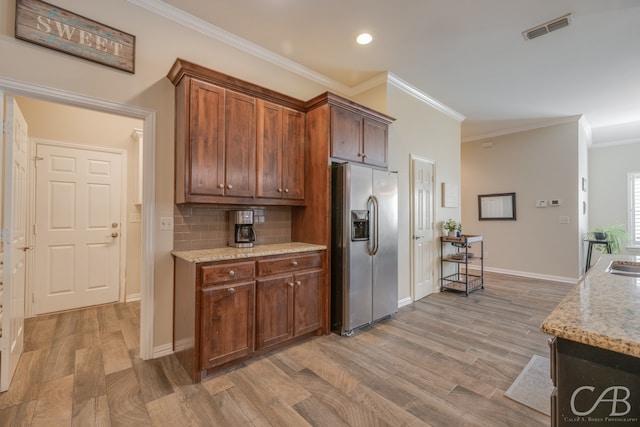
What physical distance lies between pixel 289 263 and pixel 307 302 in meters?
0.46

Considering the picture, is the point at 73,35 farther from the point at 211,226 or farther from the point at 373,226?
the point at 373,226

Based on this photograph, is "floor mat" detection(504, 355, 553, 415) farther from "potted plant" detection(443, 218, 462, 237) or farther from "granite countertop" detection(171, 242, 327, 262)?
"potted plant" detection(443, 218, 462, 237)

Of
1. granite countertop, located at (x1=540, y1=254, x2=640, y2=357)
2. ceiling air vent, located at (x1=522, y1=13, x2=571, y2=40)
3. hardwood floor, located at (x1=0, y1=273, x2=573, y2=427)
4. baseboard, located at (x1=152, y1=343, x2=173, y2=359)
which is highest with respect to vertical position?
ceiling air vent, located at (x1=522, y1=13, x2=571, y2=40)

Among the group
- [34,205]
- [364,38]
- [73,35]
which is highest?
[364,38]

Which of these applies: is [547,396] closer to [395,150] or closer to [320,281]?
[320,281]

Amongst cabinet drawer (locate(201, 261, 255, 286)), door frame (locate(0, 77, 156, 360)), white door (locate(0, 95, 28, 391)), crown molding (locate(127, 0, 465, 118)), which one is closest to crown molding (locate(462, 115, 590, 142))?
crown molding (locate(127, 0, 465, 118))

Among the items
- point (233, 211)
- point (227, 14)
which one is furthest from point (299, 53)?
point (233, 211)

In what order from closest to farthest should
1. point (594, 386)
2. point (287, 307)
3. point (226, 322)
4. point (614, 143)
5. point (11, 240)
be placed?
1. point (594, 386)
2. point (11, 240)
3. point (226, 322)
4. point (287, 307)
5. point (614, 143)

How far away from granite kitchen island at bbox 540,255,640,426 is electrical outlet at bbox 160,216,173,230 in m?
2.63

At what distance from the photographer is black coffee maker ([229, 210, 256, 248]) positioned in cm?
272

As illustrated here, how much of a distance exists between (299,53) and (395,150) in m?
1.72

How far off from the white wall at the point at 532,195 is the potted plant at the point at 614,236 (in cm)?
31

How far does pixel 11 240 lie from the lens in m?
2.03

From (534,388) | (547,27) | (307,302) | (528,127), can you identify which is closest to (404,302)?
(307,302)
